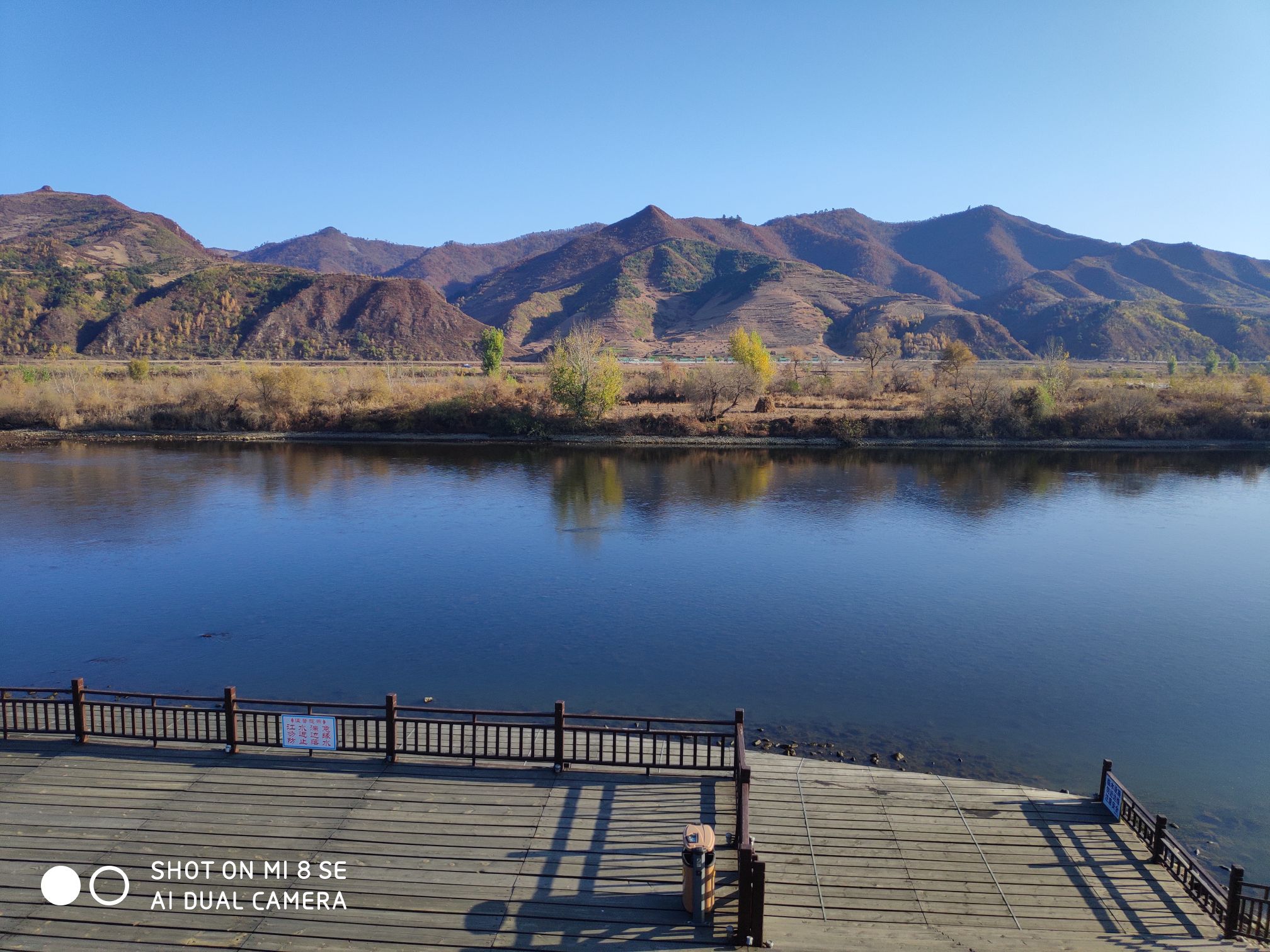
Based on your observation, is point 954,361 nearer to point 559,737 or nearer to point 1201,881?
point 1201,881

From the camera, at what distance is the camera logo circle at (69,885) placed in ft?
28.0

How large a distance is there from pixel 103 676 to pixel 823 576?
2202 centimetres

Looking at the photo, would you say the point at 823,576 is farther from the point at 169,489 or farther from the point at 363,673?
the point at 169,489

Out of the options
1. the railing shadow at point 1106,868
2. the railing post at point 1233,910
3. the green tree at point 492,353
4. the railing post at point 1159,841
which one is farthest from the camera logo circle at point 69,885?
the green tree at point 492,353

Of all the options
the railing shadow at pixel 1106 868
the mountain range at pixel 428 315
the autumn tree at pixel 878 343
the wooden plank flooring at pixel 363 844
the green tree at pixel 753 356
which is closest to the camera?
the wooden plank flooring at pixel 363 844

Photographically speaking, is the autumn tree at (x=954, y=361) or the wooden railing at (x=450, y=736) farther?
the autumn tree at (x=954, y=361)

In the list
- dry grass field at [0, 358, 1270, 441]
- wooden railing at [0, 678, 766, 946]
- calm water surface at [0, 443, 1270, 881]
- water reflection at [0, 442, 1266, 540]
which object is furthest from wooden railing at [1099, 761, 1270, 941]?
dry grass field at [0, 358, 1270, 441]

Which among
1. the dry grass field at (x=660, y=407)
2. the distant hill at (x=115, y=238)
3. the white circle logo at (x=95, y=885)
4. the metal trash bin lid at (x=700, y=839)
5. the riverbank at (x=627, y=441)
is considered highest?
the distant hill at (x=115, y=238)

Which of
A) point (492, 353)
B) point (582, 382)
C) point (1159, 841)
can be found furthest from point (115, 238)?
point (1159, 841)

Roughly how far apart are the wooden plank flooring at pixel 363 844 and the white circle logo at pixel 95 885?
0.07 meters

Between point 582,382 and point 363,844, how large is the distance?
59.2 metres

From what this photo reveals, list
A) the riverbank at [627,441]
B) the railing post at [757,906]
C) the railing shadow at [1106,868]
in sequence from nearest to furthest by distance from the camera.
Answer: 1. the railing post at [757,906]
2. the railing shadow at [1106,868]
3. the riverbank at [627,441]

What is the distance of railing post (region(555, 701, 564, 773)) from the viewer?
11141 mm

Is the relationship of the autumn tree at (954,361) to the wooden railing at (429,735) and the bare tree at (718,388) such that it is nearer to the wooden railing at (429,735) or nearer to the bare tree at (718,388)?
the bare tree at (718,388)
